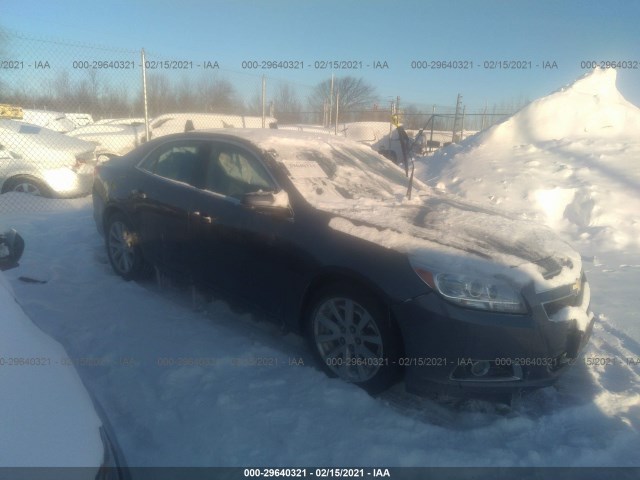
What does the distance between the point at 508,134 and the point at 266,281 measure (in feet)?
29.6

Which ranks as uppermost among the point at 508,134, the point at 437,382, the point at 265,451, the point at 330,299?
the point at 508,134

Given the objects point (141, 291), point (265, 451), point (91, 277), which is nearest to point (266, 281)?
point (265, 451)

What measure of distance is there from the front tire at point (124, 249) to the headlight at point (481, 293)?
3085mm

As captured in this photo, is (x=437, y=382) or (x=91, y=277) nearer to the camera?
(x=437, y=382)

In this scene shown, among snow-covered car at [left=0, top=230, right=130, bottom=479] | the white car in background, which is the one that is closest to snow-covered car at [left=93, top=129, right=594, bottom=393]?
snow-covered car at [left=0, top=230, right=130, bottom=479]

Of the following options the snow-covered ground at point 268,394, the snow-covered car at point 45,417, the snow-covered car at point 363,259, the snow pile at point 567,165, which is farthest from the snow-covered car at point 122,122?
the snow-covered car at point 45,417

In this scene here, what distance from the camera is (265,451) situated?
2.33 metres

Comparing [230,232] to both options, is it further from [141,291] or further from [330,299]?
[141,291]

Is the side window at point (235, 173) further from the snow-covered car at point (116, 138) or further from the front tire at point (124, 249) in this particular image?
the snow-covered car at point (116, 138)

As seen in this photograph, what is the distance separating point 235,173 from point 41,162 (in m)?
5.73

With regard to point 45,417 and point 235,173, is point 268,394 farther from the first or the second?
point 235,173

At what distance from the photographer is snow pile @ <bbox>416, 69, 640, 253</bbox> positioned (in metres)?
6.69

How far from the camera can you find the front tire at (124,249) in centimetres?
439

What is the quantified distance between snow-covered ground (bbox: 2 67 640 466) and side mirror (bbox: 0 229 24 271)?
2.76 feet
